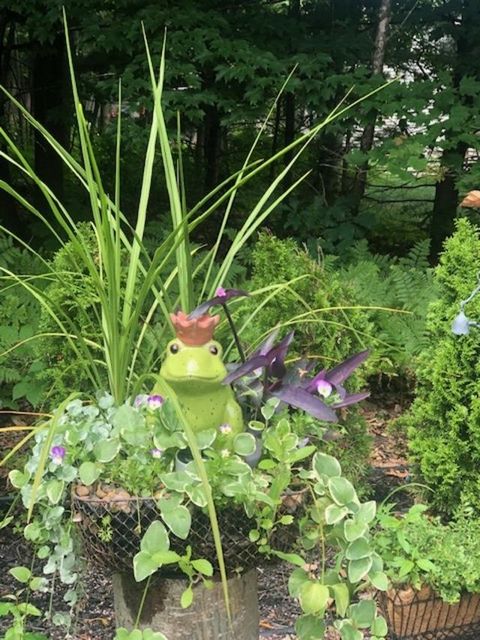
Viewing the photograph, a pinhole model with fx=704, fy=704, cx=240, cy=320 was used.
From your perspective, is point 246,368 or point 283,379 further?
point 283,379

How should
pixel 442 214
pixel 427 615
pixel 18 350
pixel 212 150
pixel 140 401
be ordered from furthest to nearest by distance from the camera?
pixel 212 150 < pixel 442 214 < pixel 18 350 < pixel 427 615 < pixel 140 401

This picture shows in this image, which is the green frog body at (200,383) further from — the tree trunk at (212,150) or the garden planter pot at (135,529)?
the tree trunk at (212,150)

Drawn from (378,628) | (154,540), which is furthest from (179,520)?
(378,628)

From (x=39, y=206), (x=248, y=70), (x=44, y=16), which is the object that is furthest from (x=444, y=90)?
(x=39, y=206)

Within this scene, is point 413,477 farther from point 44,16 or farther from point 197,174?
point 197,174

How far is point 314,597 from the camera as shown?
138 cm

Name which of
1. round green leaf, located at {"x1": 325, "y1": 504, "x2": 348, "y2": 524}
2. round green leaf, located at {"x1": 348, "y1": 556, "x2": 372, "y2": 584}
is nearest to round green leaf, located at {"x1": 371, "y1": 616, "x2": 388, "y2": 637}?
round green leaf, located at {"x1": 348, "y1": 556, "x2": 372, "y2": 584}

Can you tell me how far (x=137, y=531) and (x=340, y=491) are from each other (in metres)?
0.41

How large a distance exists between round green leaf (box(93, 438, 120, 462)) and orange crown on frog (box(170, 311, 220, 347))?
25 centimetres

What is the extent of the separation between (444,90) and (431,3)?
134 centimetres

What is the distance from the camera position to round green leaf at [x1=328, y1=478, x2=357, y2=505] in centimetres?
141

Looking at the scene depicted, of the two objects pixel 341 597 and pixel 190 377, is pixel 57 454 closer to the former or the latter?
pixel 190 377

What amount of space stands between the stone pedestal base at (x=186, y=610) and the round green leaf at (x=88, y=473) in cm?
28

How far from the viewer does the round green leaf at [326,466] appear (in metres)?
1.44
